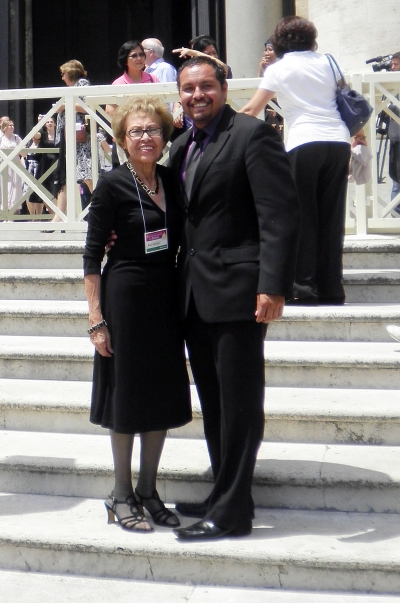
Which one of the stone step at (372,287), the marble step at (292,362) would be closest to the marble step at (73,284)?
the stone step at (372,287)

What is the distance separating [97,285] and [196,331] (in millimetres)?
458

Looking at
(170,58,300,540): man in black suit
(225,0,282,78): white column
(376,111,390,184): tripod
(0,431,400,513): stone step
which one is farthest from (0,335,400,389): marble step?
(225,0,282,78): white column

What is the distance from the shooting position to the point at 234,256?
373 centimetres

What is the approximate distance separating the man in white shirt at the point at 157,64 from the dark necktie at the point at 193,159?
4.70 meters

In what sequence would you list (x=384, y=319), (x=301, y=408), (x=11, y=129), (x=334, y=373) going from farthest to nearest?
(x=11, y=129) → (x=384, y=319) → (x=334, y=373) → (x=301, y=408)

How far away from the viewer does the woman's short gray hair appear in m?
3.90

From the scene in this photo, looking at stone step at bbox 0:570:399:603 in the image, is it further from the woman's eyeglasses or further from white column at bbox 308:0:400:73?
white column at bbox 308:0:400:73

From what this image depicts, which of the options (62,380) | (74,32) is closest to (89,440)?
(62,380)

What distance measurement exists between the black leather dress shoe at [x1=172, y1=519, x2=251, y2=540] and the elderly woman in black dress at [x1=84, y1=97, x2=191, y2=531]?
152mm

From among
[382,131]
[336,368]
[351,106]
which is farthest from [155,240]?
[382,131]

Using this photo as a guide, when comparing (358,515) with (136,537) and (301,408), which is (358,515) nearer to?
(301,408)

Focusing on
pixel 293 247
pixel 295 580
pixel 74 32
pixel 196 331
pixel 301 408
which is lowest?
pixel 295 580

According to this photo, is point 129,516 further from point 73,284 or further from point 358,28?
point 358,28

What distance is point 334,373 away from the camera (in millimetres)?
4977
